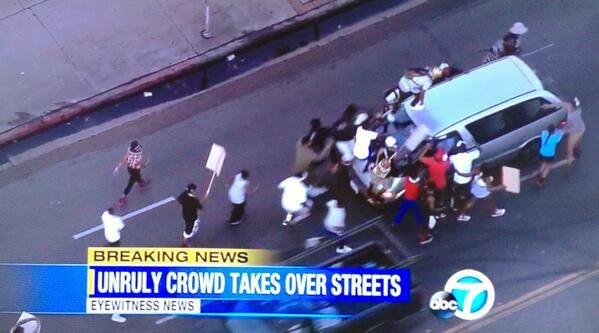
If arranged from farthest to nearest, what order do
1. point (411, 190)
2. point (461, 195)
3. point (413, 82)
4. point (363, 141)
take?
point (413, 82)
point (461, 195)
point (363, 141)
point (411, 190)

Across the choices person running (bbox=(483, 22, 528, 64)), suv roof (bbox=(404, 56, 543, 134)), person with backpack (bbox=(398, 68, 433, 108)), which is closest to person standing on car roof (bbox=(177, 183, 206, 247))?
suv roof (bbox=(404, 56, 543, 134))

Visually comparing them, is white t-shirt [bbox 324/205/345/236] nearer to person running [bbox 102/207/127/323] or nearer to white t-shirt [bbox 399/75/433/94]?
white t-shirt [bbox 399/75/433/94]

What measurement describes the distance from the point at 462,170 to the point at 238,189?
3.62 meters

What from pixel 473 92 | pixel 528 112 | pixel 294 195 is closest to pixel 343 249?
pixel 294 195

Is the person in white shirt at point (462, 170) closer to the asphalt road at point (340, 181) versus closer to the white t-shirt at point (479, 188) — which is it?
the white t-shirt at point (479, 188)

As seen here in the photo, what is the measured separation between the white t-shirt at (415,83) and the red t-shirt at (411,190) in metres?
1.96

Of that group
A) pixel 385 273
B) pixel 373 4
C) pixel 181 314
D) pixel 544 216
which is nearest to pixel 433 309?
pixel 385 273

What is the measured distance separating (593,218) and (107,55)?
934 centimetres

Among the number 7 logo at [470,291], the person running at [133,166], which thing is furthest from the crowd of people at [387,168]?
the number 7 logo at [470,291]

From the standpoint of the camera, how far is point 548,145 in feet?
56.1

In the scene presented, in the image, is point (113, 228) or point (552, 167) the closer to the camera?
point (113, 228)

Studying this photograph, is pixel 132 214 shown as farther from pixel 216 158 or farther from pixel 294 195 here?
pixel 294 195

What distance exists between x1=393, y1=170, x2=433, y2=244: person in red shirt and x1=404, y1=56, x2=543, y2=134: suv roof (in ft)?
3.55

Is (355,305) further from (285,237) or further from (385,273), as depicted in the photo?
(285,237)
